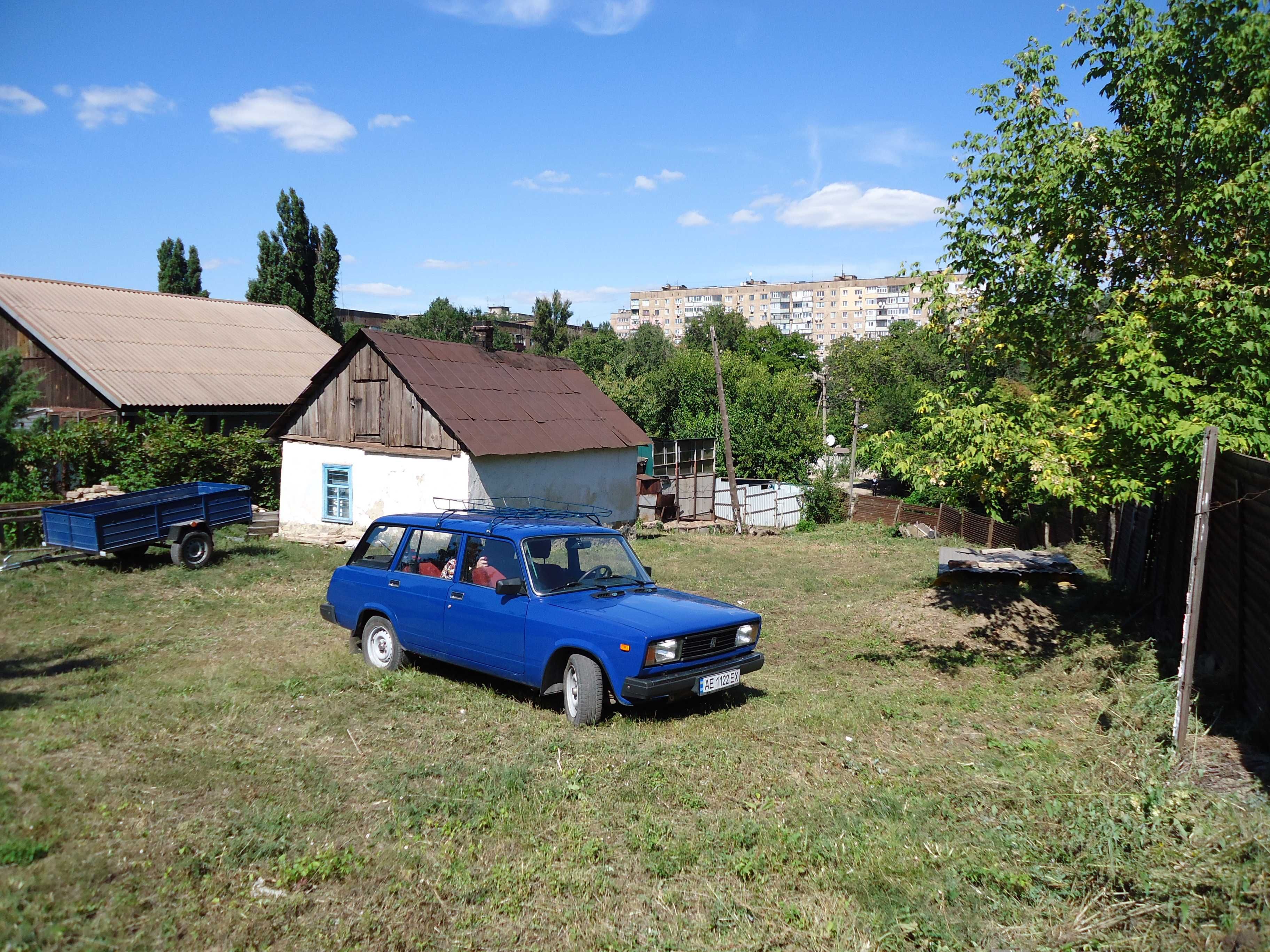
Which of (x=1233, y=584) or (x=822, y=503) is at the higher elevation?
(x=1233, y=584)

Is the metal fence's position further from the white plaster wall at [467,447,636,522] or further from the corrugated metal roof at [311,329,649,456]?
the corrugated metal roof at [311,329,649,456]

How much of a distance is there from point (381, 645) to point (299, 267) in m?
39.6

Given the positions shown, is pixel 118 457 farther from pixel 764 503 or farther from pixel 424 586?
pixel 764 503

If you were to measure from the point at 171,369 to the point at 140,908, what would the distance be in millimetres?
25128

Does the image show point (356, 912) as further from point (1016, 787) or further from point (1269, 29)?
point (1269, 29)

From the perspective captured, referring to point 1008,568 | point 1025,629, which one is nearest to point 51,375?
point 1008,568

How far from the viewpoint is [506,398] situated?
20.7 m

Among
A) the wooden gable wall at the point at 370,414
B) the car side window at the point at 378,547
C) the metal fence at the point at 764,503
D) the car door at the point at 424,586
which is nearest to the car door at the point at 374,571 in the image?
the car side window at the point at 378,547

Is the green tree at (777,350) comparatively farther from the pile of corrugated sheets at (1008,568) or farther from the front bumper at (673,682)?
the front bumper at (673,682)

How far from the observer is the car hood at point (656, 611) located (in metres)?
6.72

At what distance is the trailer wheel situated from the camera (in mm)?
14602

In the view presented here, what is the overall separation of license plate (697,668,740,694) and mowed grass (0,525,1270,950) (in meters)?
0.31

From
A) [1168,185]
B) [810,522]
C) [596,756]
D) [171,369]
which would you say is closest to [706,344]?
[810,522]

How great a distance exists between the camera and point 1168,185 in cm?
950
